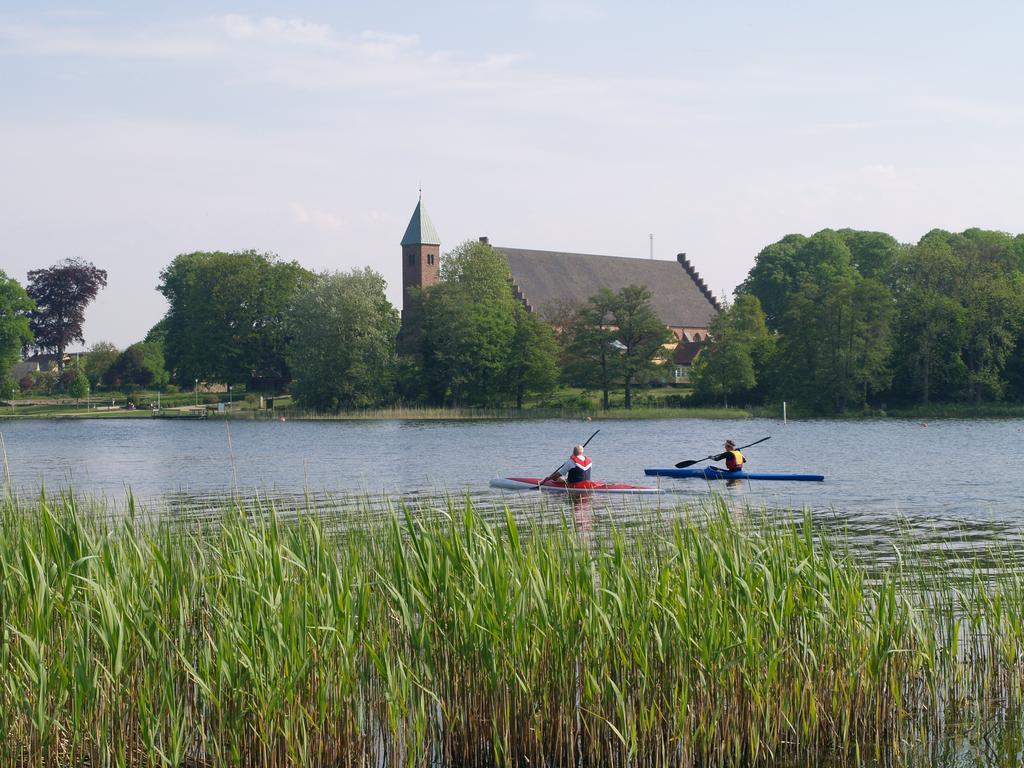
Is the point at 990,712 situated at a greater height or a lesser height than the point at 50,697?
lesser

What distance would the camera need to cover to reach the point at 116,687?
5133 mm

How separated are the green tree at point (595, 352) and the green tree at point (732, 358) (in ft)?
15.6

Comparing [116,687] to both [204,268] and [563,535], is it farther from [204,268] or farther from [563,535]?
[204,268]

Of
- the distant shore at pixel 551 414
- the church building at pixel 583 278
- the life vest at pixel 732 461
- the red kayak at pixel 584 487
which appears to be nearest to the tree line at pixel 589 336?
the distant shore at pixel 551 414

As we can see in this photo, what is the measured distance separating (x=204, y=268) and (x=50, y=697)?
69984 millimetres

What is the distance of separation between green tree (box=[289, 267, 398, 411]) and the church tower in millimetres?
19779

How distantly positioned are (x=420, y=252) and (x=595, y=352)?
2297 cm

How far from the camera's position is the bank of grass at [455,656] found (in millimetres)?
5219

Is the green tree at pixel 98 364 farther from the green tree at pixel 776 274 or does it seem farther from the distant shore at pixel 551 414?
the green tree at pixel 776 274

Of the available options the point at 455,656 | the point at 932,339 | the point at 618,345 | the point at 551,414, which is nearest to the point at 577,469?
the point at 455,656

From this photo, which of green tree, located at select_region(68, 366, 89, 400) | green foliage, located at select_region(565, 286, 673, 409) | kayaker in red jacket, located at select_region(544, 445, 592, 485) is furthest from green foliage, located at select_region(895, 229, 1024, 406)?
green tree, located at select_region(68, 366, 89, 400)

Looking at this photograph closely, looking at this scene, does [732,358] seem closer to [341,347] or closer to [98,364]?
[341,347]

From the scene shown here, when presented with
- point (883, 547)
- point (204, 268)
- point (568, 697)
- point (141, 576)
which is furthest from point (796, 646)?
point (204, 268)

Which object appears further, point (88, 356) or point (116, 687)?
point (88, 356)
